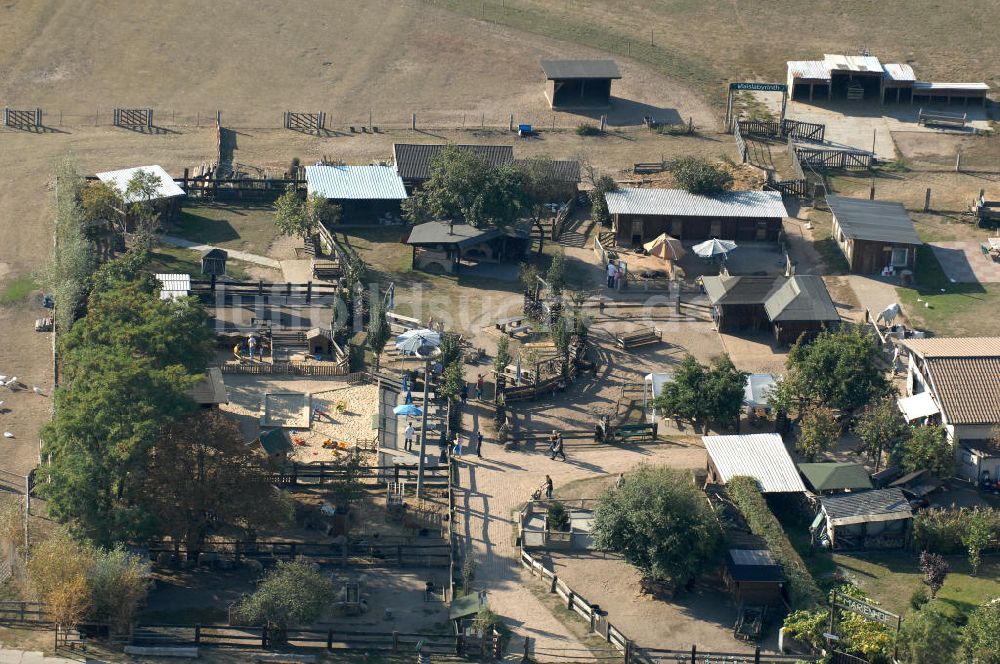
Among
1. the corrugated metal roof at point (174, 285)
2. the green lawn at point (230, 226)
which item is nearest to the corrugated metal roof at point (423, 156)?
the green lawn at point (230, 226)

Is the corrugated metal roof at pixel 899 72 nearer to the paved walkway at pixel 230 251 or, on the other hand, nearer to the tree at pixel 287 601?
the paved walkway at pixel 230 251

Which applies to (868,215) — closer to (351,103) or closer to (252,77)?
(351,103)

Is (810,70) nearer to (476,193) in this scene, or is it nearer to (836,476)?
(476,193)

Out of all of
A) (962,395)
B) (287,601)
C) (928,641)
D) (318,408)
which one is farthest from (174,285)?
(928,641)

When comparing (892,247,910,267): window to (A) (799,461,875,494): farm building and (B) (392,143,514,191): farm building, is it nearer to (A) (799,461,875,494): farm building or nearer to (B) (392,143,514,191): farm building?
(B) (392,143,514,191): farm building

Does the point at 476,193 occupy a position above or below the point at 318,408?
above
